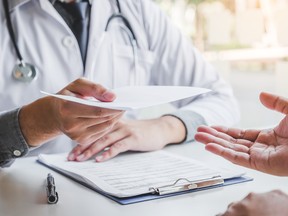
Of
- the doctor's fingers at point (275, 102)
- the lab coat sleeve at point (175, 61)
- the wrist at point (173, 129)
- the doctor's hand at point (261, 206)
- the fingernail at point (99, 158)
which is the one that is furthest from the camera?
the lab coat sleeve at point (175, 61)

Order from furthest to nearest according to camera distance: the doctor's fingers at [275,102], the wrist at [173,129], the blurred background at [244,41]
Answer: the blurred background at [244,41] < the wrist at [173,129] < the doctor's fingers at [275,102]

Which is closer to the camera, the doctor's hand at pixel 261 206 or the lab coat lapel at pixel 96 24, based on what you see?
the doctor's hand at pixel 261 206

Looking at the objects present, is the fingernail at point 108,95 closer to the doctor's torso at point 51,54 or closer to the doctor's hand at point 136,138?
the doctor's hand at point 136,138

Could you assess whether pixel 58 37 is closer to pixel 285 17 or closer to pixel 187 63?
pixel 187 63

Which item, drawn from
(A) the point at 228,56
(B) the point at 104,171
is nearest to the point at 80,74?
(B) the point at 104,171

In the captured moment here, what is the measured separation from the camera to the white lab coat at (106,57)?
1.15 meters

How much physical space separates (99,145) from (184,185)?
0.99 ft

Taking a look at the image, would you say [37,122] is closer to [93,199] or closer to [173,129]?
[93,199]

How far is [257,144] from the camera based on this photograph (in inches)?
34.1

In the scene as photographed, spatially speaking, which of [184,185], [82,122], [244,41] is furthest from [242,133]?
[244,41]

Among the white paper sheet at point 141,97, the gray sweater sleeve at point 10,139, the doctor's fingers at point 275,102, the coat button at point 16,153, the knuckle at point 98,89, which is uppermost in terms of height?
the knuckle at point 98,89

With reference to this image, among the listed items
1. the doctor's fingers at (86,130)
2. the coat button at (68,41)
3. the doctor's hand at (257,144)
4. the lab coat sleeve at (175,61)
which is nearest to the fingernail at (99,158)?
the doctor's fingers at (86,130)

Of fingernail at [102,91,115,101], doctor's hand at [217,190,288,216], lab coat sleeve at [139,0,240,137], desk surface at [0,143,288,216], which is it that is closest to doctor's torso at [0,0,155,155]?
lab coat sleeve at [139,0,240,137]

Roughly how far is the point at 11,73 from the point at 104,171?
0.41 m
